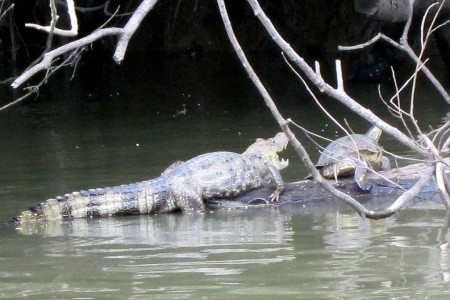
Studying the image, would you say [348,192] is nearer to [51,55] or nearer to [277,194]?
[277,194]

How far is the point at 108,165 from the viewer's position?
410 inches

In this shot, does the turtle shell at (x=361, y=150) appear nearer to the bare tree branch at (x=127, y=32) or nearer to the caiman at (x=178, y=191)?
the caiman at (x=178, y=191)

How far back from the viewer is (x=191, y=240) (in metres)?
6.66

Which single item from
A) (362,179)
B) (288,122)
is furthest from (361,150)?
(288,122)

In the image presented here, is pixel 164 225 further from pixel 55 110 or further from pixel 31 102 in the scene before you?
pixel 31 102

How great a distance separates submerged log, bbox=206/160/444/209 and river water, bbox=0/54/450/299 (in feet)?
0.61

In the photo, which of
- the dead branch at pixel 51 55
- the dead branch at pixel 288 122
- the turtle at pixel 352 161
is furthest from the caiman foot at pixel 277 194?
the dead branch at pixel 51 55

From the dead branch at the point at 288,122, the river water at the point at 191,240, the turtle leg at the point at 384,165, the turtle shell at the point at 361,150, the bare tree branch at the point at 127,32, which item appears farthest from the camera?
the turtle leg at the point at 384,165

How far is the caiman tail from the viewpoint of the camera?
25.6 feet

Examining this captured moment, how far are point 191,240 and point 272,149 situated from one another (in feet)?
7.70

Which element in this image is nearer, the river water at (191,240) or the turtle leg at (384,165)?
the river water at (191,240)

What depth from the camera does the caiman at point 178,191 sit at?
7.87 m

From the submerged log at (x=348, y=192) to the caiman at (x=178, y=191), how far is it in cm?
9

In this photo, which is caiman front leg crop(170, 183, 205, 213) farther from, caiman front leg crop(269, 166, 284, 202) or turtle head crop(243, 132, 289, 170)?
turtle head crop(243, 132, 289, 170)
